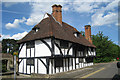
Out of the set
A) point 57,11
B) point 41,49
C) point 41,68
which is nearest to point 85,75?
point 41,68

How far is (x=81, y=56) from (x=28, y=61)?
814cm

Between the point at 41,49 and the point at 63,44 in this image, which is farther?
the point at 63,44

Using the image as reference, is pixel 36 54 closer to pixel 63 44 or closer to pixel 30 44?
pixel 30 44

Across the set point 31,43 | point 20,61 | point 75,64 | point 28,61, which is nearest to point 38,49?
point 31,43

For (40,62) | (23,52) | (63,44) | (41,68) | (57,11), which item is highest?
(57,11)

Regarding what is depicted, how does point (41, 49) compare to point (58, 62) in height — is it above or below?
above

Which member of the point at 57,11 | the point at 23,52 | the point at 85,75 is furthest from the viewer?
the point at 57,11

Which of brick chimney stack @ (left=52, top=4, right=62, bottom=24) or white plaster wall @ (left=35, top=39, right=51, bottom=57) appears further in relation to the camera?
brick chimney stack @ (left=52, top=4, right=62, bottom=24)

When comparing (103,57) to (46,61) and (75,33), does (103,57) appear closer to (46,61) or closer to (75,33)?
(75,33)

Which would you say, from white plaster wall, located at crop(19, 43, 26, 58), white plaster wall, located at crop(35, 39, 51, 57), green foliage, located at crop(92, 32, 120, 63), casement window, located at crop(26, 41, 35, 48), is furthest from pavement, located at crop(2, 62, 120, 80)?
green foliage, located at crop(92, 32, 120, 63)

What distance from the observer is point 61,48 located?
12.5 m

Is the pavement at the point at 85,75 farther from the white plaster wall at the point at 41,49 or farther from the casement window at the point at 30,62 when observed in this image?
the white plaster wall at the point at 41,49

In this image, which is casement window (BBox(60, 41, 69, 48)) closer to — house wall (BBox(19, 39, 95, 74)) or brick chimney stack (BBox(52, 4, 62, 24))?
house wall (BBox(19, 39, 95, 74))

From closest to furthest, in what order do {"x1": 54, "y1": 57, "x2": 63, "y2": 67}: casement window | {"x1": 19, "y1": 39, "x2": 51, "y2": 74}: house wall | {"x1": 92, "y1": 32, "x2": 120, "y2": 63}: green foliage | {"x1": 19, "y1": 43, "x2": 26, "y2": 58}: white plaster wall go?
{"x1": 19, "y1": 39, "x2": 51, "y2": 74}: house wall, {"x1": 54, "y1": 57, "x2": 63, "y2": 67}: casement window, {"x1": 19, "y1": 43, "x2": 26, "y2": 58}: white plaster wall, {"x1": 92, "y1": 32, "x2": 120, "y2": 63}: green foliage
